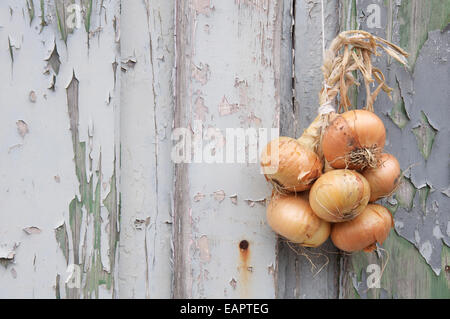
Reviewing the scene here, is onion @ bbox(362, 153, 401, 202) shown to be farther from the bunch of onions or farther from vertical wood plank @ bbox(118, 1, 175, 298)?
vertical wood plank @ bbox(118, 1, 175, 298)

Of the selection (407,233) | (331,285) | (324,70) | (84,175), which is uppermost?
(324,70)

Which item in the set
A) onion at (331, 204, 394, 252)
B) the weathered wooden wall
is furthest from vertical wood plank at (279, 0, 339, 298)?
onion at (331, 204, 394, 252)

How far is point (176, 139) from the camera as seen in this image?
0.75 m

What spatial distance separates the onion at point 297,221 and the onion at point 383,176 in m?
0.10

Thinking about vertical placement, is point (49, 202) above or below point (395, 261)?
above

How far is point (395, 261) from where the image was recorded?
77 cm

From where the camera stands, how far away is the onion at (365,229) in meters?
0.64

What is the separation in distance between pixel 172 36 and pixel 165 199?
31 cm

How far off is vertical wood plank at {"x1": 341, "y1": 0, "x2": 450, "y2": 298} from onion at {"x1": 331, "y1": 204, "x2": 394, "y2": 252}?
0.12 metres

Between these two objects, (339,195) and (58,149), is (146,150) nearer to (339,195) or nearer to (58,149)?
(58,149)

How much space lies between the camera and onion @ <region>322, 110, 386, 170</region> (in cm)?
62

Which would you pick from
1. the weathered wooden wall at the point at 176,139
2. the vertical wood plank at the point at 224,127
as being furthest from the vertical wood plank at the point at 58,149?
the vertical wood plank at the point at 224,127

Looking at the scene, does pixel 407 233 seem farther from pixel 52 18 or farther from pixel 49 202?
pixel 52 18

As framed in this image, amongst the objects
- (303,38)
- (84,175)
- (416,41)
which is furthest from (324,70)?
(84,175)
